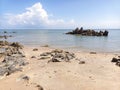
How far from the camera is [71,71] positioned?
1243 cm

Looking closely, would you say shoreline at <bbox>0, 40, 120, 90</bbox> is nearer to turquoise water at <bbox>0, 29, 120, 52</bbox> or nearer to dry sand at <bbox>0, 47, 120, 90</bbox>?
dry sand at <bbox>0, 47, 120, 90</bbox>

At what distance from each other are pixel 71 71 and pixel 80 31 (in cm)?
7515

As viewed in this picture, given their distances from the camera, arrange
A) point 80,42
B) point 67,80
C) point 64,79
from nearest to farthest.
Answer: point 67,80
point 64,79
point 80,42

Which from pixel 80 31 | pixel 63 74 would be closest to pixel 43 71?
pixel 63 74

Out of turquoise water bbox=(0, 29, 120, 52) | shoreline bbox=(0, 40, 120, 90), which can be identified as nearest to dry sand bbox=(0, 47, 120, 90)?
shoreline bbox=(0, 40, 120, 90)

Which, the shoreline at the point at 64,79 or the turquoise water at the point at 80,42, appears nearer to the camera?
the shoreline at the point at 64,79

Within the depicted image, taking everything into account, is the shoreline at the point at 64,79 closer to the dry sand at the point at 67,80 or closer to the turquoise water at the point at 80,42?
the dry sand at the point at 67,80

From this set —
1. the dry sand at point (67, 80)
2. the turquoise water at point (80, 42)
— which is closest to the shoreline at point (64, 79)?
the dry sand at point (67, 80)

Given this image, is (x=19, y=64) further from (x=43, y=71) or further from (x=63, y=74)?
(x=63, y=74)

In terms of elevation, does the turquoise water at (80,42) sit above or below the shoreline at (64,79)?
below

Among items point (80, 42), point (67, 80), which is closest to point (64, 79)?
point (67, 80)

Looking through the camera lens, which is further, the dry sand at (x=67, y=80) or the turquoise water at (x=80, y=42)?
the turquoise water at (x=80, y=42)

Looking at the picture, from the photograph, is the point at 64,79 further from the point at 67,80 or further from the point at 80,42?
the point at 80,42

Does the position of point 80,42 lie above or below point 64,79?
below
